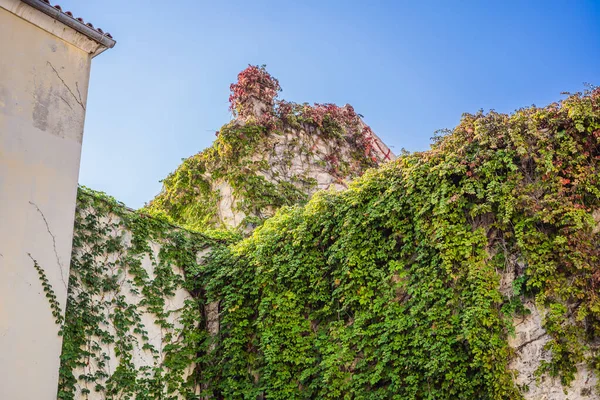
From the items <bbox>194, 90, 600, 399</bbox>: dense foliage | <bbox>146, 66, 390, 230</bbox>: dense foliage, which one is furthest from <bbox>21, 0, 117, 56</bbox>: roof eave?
<bbox>146, 66, 390, 230</bbox>: dense foliage

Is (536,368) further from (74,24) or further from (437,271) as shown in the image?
(74,24)

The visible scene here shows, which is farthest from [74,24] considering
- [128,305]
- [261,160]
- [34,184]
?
[261,160]

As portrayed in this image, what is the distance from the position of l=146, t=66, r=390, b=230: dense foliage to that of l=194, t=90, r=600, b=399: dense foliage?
358 centimetres

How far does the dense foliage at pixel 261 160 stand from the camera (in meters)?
13.7

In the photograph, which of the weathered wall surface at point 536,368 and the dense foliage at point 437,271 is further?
the dense foliage at point 437,271

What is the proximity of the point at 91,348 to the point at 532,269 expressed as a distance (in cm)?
613

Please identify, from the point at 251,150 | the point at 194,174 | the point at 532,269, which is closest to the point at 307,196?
the point at 251,150

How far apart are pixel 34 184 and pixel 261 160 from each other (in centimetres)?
648

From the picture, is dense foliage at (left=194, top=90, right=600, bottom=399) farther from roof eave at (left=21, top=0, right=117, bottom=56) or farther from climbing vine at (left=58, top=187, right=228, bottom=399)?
roof eave at (left=21, top=0, right=117, bottom=56)

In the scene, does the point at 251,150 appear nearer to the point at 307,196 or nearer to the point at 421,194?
the point at 307,196

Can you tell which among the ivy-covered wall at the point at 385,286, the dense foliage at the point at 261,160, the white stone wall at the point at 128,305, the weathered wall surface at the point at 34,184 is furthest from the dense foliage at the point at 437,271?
the dense foliage at the point at 261,160

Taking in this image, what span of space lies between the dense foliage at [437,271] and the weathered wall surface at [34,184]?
122 inches

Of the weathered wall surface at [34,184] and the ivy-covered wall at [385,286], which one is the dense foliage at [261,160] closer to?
the ivy-covered wall at [385,286]

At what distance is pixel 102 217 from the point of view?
9781mm
